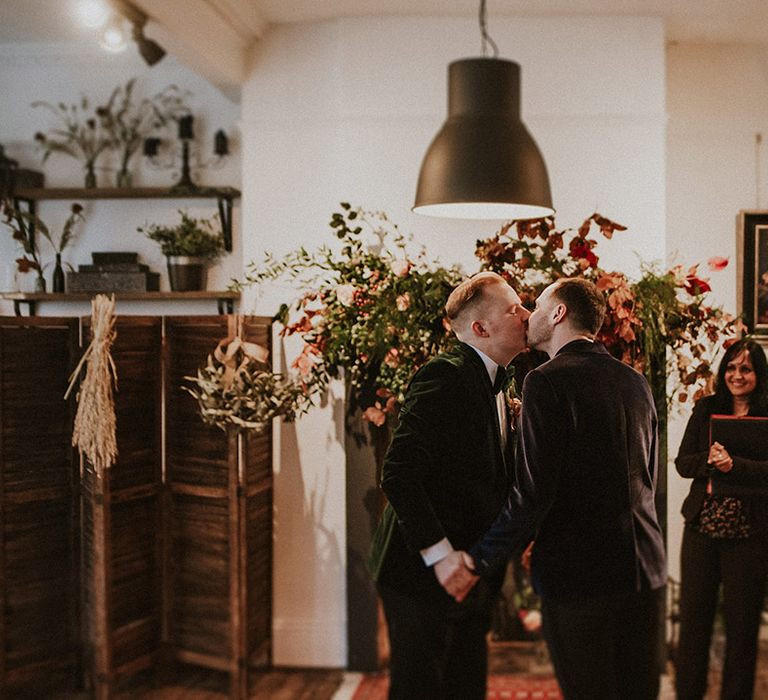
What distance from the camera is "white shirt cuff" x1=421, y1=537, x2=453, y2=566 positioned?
7.29ft

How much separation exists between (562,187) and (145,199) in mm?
2080

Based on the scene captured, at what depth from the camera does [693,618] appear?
3180 millimetres

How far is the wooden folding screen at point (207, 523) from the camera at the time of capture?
3.36m

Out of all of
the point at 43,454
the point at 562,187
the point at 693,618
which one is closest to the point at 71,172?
the point at 43,454

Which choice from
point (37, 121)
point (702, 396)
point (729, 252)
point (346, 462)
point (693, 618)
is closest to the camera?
point (702, 396)

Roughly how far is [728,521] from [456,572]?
4.28 ft

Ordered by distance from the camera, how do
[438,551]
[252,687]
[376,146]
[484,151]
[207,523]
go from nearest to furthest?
[438,551], [484,151], [207,523], [252,687], [376,146]

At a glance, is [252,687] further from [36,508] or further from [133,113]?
[133,113]

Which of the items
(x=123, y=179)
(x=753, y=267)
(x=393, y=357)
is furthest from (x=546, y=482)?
(x=123, y=179)

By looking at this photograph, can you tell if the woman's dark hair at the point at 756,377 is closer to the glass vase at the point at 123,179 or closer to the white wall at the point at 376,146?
the white wall at the point at 376,146

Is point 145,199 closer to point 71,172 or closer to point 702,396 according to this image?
point 71,172

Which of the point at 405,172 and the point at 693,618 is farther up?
the point at 405,172

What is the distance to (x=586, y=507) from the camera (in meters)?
2.18

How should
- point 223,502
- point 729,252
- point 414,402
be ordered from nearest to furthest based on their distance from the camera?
point 414,402 < point 223,502 < point 729,252
